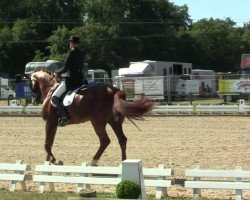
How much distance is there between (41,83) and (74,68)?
1504 mm

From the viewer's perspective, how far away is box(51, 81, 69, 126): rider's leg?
1349 centimetres

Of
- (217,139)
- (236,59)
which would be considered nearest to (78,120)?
(217,139)

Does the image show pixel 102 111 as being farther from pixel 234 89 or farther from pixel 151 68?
pixel 151 68

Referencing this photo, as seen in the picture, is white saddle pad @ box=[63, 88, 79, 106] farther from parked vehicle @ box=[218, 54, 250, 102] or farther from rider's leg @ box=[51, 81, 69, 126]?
parked vehicle @ box=[218, 54, 250, 102]

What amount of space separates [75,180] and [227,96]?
1247 inches

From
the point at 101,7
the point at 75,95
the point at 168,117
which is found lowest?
the point at 168,117

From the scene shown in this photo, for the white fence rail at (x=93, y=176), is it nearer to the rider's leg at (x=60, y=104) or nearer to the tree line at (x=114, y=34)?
the rider's leg at (x=60, y=104)

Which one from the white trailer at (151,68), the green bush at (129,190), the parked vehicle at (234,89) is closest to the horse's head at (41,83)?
the green bush at (129,190)

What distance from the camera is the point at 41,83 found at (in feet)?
48.4

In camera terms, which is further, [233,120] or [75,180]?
[233,120]

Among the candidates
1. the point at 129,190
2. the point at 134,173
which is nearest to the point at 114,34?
the point at 134,173

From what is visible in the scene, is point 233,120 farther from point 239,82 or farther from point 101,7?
point 101,7

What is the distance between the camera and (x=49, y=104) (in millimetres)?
13844

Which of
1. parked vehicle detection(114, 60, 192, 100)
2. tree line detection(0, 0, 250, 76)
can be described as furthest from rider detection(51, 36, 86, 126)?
tree line detection(0, 0, 250, 76)
